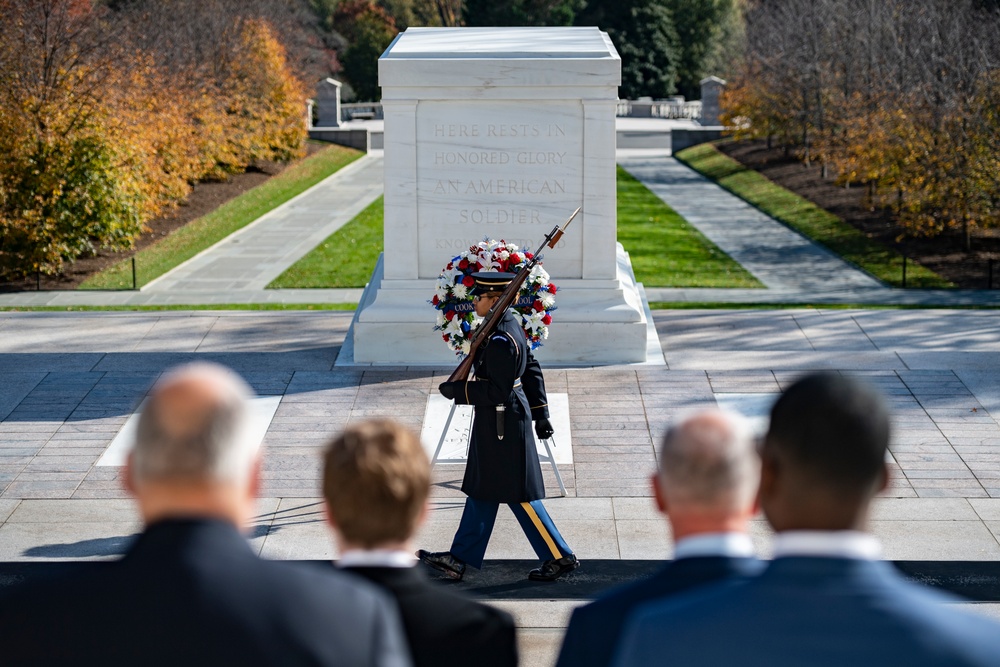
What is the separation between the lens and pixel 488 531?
749cm

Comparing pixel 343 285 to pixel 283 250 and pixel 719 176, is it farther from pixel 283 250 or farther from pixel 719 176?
pixel 719 176

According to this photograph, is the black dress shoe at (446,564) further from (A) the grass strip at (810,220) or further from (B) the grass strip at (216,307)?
(A) the grass strip at (810,220)

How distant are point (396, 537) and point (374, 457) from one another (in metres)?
0.21

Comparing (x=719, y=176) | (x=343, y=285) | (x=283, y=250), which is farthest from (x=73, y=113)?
(x=719, y=176)

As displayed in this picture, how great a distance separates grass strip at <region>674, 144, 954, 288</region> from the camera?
20.1 m

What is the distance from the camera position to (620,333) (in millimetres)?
12703

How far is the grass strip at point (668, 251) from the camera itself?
63.3 ft

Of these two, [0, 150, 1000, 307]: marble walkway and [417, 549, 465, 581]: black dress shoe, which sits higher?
[0, 150, 1000, 307]: marble walkway

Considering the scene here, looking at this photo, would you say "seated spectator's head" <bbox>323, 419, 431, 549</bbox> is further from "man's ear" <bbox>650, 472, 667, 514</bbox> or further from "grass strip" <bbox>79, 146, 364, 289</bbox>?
"grass strip" <bbox>79, 146, 364, 289</bbox>

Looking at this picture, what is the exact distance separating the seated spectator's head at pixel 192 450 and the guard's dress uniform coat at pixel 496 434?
4722mm

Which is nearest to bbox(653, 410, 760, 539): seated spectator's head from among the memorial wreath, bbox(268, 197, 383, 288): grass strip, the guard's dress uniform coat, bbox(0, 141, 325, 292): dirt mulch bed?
the guard's dress uniform coat

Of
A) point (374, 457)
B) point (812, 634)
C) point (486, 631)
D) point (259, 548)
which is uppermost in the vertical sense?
point (374, 457)

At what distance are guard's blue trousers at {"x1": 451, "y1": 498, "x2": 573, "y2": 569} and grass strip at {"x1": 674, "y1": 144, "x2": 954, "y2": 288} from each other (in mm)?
12788

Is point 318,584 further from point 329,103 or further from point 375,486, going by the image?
point 329,103
